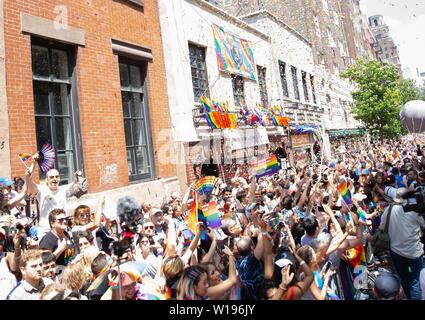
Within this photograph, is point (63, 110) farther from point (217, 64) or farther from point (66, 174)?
point (217, 64)

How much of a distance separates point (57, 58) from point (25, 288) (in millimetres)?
5385

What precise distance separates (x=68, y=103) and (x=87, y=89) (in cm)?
48

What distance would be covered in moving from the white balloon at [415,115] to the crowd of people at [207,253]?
5749mm

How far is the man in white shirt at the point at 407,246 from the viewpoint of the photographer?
15.2ft

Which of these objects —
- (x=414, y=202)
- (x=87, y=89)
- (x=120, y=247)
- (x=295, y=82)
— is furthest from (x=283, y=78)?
(x=120, y=247)

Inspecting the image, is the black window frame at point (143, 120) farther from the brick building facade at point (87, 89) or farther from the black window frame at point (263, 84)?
the black window frame at point (263, 84)

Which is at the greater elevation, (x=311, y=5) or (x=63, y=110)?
(x=311, y=5)

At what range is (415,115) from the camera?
34.7ft

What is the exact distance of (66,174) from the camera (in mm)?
6719

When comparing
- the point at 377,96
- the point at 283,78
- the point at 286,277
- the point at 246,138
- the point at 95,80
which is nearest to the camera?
the point at 286,277

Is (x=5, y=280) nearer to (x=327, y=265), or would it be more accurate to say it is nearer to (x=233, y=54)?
Answer: (x=327, y=265)

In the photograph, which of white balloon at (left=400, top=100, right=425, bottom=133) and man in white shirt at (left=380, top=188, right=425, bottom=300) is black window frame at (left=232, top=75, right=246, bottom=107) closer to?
white balloon at (left=400, top=100, right=425, bottom=133)

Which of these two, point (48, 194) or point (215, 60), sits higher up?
point (215, 60)

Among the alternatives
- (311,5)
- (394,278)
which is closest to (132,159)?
(394,278)
